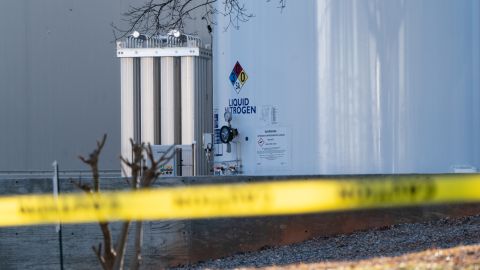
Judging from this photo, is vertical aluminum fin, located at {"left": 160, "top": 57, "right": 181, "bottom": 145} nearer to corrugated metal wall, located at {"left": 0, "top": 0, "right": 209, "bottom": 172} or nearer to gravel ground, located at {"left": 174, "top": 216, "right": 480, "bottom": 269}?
gravel ground, located at {"left": 174, "top": 216, "right": 480, "bottom": 269}

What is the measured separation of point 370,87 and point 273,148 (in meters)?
1.56

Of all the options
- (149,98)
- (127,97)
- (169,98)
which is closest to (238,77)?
(169,98)

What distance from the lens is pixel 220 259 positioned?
11.1 metres

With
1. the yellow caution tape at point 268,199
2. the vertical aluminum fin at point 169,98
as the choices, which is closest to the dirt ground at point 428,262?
the yellow caution tape at point 268,199

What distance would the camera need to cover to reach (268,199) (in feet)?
36.5

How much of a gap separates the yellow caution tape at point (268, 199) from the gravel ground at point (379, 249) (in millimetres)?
412

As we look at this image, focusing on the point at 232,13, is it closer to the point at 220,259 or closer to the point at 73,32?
the point at 220,259

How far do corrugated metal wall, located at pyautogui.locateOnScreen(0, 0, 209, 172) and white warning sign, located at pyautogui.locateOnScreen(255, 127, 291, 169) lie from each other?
9404 mm

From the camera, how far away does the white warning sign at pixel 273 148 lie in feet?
38.1

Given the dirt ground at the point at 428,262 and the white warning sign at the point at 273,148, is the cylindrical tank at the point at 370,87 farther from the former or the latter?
the dirt ground at the point at 428,262

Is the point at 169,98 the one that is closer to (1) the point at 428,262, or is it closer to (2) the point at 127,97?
(2) the point at 127,97

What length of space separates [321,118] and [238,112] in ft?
4.20

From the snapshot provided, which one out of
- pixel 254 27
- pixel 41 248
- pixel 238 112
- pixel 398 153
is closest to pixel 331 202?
pixel 398 153

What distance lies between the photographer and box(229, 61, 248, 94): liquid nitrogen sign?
1202 cm
